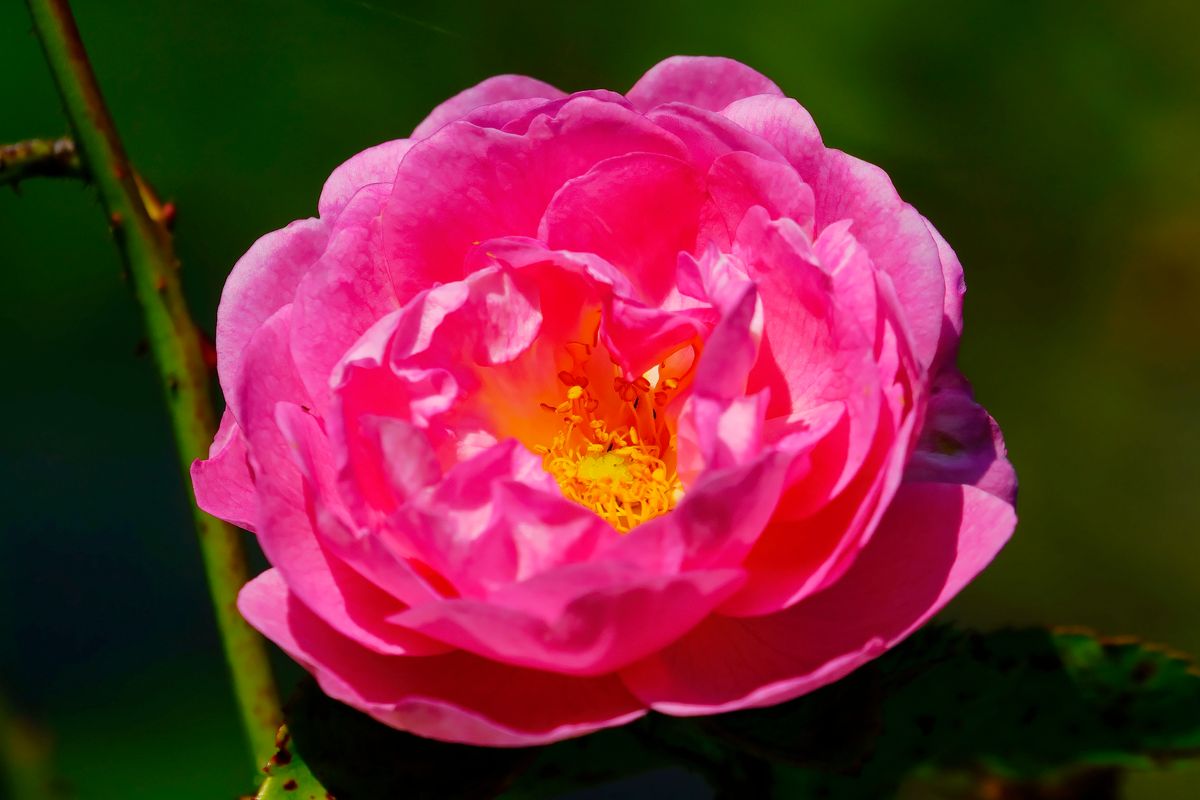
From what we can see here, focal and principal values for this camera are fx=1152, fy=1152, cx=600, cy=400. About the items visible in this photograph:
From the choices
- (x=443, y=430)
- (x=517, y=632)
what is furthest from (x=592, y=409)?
(x=517, y=632)

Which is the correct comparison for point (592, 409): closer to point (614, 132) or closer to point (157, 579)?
point (614, 132)

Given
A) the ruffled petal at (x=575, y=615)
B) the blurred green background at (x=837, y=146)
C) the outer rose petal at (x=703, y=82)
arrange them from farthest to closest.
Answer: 1. the blurred green background at (x=837, y=146)
2. the outer rose petal at (x=703, y=82)
3. the ruffled petal at (x=575, y=615)

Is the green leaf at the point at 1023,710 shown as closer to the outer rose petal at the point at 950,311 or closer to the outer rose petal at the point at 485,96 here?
the outer rose petal at the point at 950,311

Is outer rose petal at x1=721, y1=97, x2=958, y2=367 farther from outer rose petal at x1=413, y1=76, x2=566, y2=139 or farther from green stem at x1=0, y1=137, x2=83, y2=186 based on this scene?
green stem at x1=0, y1=137, x2=83, y2=186

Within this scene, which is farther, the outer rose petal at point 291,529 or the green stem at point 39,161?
the green stem at point 39,161

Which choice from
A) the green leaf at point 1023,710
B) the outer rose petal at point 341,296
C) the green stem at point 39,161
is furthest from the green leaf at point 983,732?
the green stem at point 39,161

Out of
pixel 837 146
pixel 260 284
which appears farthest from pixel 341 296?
pixel 837 146

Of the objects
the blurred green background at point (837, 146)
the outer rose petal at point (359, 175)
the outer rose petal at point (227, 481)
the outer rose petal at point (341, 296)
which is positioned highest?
the outer rose petal at point (359, 175)

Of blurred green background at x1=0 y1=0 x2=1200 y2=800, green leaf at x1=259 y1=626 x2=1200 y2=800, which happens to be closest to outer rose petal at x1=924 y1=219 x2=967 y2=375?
green leaf at x1=259 y1=626 x2=1200 y2=800
